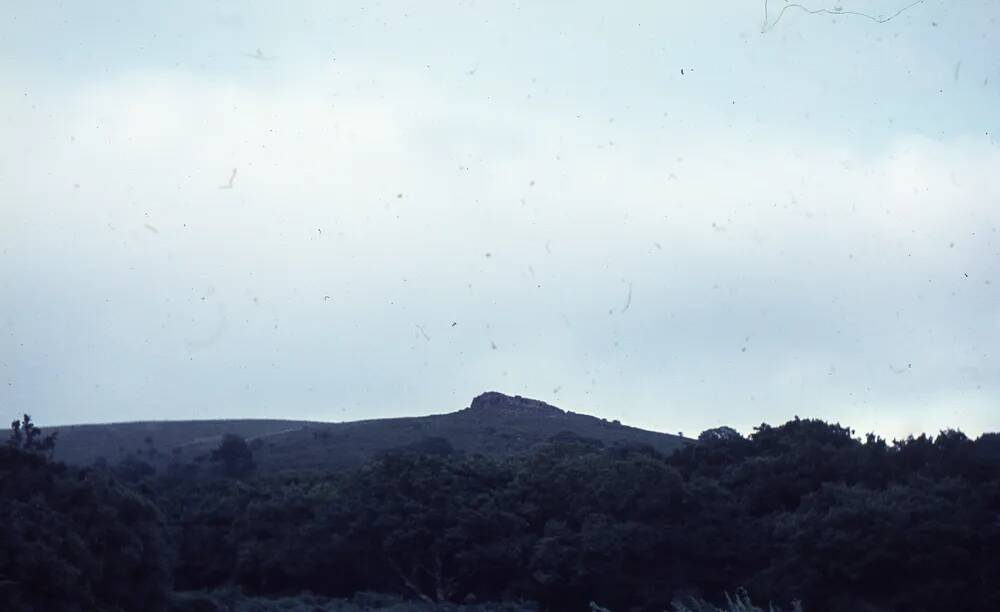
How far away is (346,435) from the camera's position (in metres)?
79.4

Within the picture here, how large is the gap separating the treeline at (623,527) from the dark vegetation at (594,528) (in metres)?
0.06

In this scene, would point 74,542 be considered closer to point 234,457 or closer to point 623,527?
point 623,527

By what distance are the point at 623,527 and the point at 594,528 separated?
2.80ft

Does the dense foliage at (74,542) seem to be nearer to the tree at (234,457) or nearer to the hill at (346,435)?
the tree at (234,457)

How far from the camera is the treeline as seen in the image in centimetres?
3366

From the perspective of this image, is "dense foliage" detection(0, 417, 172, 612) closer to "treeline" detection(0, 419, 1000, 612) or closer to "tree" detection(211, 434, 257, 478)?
"treeline" detection(0, 419, 1000, 612)

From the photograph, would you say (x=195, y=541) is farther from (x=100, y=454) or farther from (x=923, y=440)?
(x=100, y=454)

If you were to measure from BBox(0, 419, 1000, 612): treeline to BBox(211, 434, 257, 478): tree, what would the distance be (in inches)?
824

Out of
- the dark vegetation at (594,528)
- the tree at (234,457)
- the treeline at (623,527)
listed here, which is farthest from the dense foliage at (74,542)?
the tree at (234,457)

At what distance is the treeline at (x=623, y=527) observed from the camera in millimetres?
33656

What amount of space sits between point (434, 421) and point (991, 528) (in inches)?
2093

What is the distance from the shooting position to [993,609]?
3281cm

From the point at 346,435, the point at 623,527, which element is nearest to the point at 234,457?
the point at 346,435

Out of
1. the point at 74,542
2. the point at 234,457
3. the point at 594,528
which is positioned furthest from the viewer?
the point at 234,457
